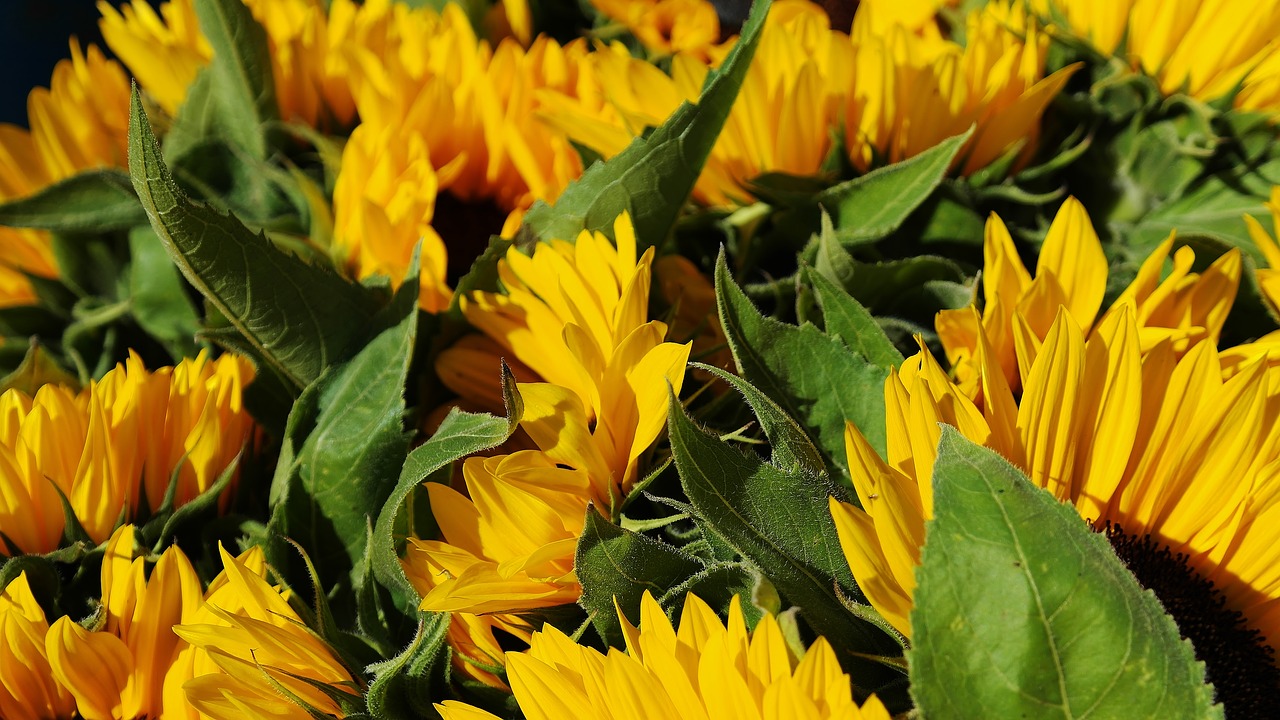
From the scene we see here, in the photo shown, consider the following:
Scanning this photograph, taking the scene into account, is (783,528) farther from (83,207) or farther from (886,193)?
(83,207)

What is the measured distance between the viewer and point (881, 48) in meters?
0.56

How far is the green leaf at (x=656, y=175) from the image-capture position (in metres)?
0.48

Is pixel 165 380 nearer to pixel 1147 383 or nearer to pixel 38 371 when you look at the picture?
pixel 38 371

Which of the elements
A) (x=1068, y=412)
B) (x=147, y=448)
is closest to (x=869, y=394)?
(x=1068, y=412)

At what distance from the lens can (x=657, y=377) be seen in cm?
41

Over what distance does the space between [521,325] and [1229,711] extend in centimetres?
32

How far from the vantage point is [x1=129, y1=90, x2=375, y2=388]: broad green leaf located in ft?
1.43

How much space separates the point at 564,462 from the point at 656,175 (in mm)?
151

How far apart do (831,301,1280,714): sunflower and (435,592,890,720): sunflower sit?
49 mm

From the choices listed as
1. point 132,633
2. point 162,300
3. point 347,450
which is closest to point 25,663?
point 132,633

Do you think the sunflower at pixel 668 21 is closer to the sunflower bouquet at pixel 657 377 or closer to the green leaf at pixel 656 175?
the sunflower bouquet at pixel 657 377

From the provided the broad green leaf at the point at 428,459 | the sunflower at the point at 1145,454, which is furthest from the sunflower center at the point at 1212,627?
the broad green leaf at the point at 428,459

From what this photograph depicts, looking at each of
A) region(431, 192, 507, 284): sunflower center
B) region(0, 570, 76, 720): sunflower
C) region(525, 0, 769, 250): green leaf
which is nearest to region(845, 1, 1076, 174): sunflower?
region(525, 0, 769, 250): green leaf

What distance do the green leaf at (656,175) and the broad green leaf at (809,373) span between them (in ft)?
0.30
